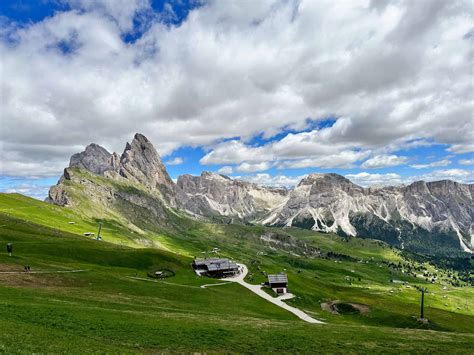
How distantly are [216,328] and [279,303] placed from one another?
190 ft

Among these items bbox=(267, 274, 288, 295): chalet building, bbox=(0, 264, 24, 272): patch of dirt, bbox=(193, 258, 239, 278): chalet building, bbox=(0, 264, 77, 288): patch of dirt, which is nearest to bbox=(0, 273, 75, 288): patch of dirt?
bbox=(0, 264, 77, 288): patch of dirt

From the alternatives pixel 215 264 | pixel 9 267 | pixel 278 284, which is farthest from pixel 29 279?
pixel 278 284

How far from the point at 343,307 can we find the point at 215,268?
49281mm

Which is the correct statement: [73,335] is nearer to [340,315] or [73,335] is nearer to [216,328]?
[216,328]

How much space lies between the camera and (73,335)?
122ft

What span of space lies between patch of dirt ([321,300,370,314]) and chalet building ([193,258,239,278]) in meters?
39.5

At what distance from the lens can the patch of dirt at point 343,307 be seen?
113 metres

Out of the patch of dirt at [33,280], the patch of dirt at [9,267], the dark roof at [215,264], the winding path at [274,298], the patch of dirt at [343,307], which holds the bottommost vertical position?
the patch of dirt at [343,307]

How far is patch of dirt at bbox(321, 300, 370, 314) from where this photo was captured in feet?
371

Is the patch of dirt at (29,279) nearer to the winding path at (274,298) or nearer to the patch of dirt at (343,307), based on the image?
the winding path at (274,298)

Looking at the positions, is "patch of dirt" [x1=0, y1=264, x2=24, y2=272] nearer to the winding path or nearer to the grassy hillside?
the grassy hillside

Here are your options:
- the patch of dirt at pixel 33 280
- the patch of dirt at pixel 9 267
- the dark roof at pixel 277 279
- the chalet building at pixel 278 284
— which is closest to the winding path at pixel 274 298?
the chalet building at pixel 278 284

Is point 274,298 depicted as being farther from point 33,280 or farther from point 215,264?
point 33,280

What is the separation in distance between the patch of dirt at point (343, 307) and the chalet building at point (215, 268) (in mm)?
39531
